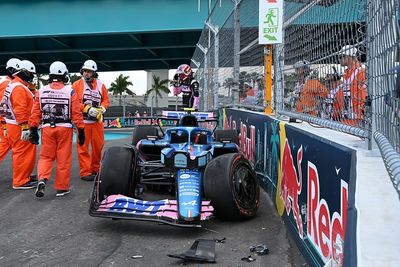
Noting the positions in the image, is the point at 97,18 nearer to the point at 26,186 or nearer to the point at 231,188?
the point at 26,186

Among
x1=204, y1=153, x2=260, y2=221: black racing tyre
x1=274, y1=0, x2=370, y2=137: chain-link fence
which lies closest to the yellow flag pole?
x1=274, y1=0, x2=370, y2=137: chain-link fence

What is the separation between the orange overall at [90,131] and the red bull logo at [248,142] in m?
2.27

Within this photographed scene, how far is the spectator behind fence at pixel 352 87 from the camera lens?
2738 mm

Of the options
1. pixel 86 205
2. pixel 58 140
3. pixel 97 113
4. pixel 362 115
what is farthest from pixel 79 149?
pixel 362 115

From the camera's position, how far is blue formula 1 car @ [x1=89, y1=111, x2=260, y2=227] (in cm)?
414

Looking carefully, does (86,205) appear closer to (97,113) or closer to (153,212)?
(153,212)

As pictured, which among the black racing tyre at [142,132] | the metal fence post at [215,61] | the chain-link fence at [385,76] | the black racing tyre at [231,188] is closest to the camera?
the chain-link fence at [385,76]

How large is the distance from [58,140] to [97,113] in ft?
4.47

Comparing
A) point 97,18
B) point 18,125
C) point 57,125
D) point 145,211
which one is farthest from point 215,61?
point 97,18

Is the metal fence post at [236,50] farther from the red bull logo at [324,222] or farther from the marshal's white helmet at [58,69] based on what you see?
the red bull logo at [324,222]

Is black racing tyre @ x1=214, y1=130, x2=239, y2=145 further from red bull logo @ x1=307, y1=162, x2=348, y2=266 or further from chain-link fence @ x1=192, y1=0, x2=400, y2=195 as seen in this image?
red bull logo @ x1=307, y1=162, x2=348, y2=266

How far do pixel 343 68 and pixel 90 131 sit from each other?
5.10 m

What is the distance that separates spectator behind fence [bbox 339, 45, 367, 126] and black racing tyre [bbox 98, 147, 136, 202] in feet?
8.10

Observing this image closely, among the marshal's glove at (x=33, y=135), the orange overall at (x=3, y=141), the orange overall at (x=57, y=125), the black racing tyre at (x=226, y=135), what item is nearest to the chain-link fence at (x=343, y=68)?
the black racing tyre at (x=226, y=135)
